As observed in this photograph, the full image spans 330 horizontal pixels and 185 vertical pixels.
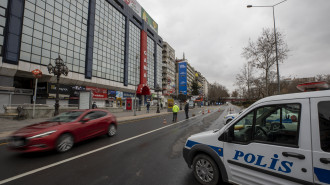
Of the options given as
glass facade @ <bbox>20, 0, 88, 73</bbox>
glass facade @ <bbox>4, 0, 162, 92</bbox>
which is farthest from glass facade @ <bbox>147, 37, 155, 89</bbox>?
glass facade @ <bbox>20, 0, 88, 73</bbox>

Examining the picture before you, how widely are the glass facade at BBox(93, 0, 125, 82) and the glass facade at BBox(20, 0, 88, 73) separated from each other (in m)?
2.72

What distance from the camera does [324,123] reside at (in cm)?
179

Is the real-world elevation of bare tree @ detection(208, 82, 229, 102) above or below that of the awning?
above

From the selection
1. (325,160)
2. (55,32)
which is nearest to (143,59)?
(55,32)

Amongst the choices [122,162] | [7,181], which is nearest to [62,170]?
[7,181]

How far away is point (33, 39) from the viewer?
20.1m

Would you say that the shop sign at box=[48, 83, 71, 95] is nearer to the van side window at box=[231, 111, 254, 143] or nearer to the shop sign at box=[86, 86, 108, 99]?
the shop sign at box=[86, 86, 108, 99]

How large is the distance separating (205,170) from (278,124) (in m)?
1.55

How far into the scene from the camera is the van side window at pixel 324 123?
1.71m

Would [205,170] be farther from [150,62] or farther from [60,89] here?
[150,62]

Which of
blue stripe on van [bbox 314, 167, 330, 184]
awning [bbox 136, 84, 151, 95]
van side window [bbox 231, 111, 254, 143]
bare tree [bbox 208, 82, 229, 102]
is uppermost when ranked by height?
bare tree [bbox 208, 82, 229, 102]

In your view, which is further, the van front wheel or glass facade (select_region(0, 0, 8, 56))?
glass facade (select_region(0, 0, 8, 56))

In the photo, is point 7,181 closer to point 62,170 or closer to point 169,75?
point 62,170

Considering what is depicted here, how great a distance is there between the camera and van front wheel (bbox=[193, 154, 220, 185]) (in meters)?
2.65
